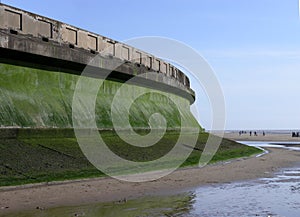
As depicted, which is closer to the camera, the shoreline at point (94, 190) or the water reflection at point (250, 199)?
the water reflection at point (250, 199)

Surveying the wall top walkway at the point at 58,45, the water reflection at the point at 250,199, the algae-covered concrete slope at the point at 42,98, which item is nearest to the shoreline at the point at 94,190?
the water reflection at the point at 250,199

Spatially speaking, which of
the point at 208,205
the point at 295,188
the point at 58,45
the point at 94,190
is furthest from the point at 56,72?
the point at 208,205

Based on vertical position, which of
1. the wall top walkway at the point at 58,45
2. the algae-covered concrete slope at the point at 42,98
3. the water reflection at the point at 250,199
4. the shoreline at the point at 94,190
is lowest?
the water reflection at the point at 250,199

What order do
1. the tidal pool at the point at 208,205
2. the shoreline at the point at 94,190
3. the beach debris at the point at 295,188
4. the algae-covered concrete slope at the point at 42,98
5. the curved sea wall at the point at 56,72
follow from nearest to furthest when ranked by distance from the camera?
1. the tidal pool at the point at 208,205
2. the shoreline at the point at 94,190
3. the beach debris at the point at 295,188
4. the algae-covered concrete slope at the point at 42,98
5. the curved sea wall at the point at 56,72

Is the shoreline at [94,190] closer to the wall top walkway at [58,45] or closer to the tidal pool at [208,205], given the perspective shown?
the tidal pool at [208,205]

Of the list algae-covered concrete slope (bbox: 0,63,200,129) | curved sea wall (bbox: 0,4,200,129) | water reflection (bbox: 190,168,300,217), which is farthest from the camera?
curved sea wall (bbox: 0,4,200,129)

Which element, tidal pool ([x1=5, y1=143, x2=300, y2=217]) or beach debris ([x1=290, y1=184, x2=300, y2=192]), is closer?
tidal pool ([x1=5, y1=143, x2=300, y2=217])

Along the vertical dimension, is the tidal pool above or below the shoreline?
below

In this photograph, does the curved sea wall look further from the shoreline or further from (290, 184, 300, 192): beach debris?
(290, 184, 300, 192): beach debris

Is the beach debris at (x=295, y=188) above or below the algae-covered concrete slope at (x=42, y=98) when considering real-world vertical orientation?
below

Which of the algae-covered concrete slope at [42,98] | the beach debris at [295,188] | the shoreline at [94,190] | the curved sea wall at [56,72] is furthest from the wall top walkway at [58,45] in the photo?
the beach debris at [295,188]

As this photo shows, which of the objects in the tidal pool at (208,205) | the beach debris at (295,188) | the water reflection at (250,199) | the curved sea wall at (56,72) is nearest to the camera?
the tidal pool at (208,205)

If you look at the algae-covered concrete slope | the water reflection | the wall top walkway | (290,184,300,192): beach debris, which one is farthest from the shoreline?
the wall top walkway

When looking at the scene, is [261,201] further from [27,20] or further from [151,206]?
[27,20]
